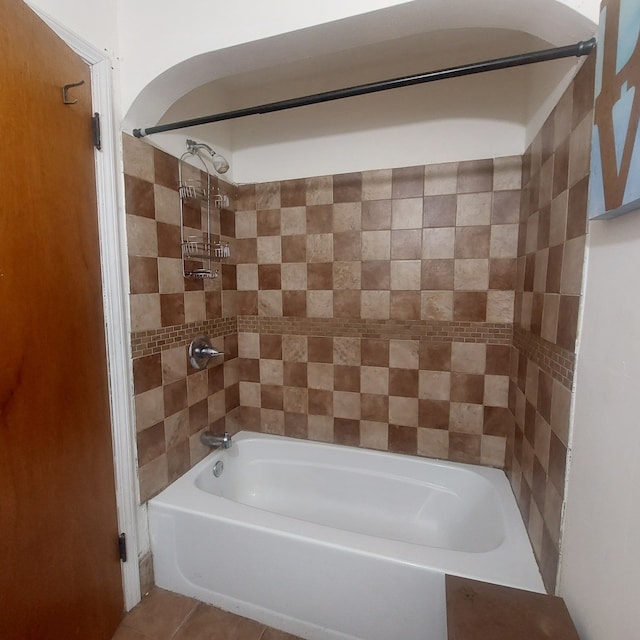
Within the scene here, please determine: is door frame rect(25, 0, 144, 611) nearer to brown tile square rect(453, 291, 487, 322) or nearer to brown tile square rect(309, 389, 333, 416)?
brown tile square rect(309, 389, 333, 416)

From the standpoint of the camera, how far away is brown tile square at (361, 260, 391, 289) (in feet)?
5.59

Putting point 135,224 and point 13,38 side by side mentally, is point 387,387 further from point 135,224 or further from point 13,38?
point 13,38

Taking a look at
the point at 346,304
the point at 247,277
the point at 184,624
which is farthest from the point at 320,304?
the point at 184,624

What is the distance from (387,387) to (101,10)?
192 centimetres

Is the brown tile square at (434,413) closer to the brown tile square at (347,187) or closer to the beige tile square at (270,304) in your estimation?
the beige tile square at (270,304)

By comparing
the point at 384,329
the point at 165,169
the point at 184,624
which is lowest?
the point at 184,624

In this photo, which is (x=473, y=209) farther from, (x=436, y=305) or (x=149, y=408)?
(x=149, y=408)

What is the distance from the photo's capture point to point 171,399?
4.87ft

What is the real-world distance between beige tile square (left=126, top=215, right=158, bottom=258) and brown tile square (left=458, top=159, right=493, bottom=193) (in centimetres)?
140

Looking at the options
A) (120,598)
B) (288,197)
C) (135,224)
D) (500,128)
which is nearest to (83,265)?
(135,224)

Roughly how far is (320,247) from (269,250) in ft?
1.01

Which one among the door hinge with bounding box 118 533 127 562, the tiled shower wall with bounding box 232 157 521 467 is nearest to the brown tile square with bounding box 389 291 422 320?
the tiled shower wall with bounding box 232 157 521 467

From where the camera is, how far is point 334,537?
3.86 ft

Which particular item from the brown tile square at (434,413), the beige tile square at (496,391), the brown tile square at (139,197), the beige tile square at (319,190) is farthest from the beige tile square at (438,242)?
the brown tile square at (139,197)
